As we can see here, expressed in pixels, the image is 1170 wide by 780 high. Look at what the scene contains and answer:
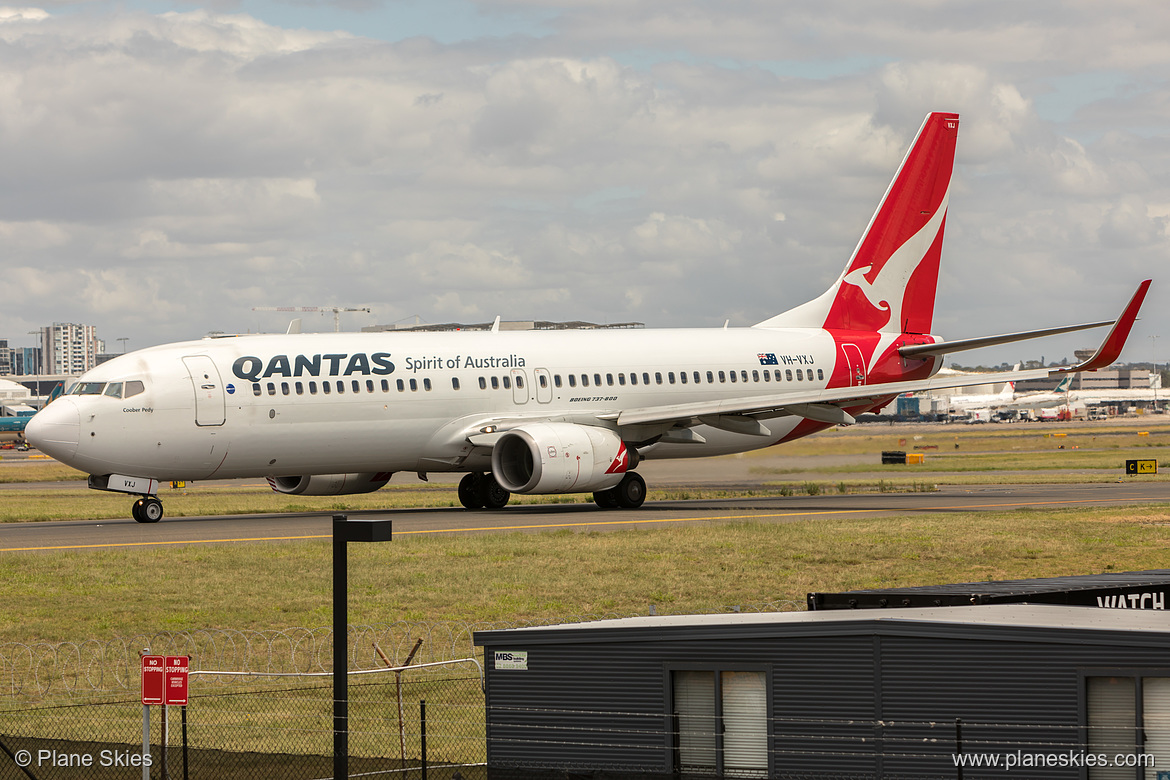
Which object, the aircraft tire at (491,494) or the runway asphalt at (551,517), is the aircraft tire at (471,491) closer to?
the aircraft tire at (491,494)

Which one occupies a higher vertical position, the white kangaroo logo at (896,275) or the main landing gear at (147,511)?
the white kangaroo logo at (896,275)

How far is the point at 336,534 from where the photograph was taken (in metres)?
14.2

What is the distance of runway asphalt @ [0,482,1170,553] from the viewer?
33781 millimetres

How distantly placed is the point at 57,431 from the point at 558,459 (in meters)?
12.4

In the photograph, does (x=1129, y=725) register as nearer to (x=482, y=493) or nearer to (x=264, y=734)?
(x=264, y=734)

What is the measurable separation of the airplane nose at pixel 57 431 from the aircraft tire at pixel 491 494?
1246cm

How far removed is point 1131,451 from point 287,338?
67.4 meters

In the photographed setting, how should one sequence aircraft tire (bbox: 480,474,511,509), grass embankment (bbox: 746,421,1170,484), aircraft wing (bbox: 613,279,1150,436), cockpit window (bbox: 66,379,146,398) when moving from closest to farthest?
cockpit window (bbox: 66,379,146,398) < aircraft wing (bbox: 613,279,1150,436) < aircraft tire (bbox: 480,474,511,509) < grass embankment (bbox: 746,421,1170,484)

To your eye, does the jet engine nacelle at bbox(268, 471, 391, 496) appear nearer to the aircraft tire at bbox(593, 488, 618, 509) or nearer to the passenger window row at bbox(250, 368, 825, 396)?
the passenger window row at bbox(250, 368, 825, 396)

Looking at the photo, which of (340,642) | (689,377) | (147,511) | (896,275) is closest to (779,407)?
(689,377)

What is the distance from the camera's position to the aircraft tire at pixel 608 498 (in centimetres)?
4169

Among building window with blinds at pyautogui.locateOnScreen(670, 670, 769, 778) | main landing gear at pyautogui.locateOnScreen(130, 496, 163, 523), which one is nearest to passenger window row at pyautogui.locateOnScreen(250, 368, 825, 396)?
main landing gear at pyautogui.locateOnScreen(130, 496, 163, 523)

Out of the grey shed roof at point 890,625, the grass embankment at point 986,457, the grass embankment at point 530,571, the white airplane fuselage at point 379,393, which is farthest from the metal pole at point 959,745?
the grass embankment at point 986,457

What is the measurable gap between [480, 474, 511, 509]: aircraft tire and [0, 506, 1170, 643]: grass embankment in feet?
27.9
